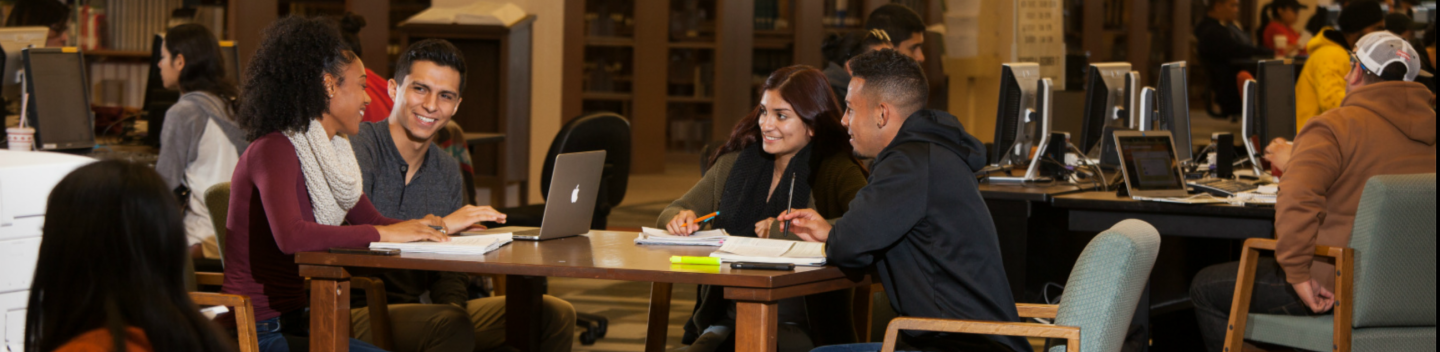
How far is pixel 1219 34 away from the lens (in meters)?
9.19

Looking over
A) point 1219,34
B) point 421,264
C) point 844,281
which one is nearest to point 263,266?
point 421,264

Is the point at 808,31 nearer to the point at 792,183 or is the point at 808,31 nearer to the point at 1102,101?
the point at 1102,101

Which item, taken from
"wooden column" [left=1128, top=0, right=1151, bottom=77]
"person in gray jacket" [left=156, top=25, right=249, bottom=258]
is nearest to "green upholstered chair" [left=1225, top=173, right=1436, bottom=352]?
"person in gray jacket" [left=156, top=25, right=249, bottom=258]

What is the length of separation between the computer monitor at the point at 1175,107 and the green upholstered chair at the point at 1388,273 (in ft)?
4.74

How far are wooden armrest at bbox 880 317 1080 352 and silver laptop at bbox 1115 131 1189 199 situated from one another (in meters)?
1.69

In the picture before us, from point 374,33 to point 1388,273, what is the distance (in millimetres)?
5203

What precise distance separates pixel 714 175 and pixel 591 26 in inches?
234

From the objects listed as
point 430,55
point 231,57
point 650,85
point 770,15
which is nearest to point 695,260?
point 430,55

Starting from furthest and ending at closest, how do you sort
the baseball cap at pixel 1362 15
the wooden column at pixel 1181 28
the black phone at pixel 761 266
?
the wooden column at pixel 1181 28, the baseball cap at pixel 1362 15, the black phone at pixel 761 266

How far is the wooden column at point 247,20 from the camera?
6016 millimetres

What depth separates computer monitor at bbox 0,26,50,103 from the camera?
4.51 meters

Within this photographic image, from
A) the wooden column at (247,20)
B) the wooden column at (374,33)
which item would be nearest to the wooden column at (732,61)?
the wooden column at (374,33)

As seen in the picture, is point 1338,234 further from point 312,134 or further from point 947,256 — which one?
point 312,134

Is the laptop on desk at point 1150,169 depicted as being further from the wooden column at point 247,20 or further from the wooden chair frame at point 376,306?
the wooden column at point 247,20
